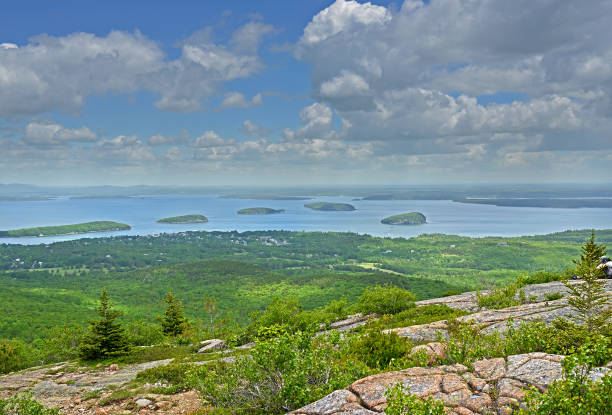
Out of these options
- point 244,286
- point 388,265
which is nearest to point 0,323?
point 244,286

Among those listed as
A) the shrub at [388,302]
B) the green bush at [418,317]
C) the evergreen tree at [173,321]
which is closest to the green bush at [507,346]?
the green bush at [418,317]

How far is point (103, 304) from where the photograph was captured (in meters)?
22.7

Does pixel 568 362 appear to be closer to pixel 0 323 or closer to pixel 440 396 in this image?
pixel 440 396

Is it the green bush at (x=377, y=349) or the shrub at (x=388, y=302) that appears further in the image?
the shrub at (x=388, y=302)

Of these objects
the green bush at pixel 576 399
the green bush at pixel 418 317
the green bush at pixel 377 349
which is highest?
the green bush at pixel 576 399

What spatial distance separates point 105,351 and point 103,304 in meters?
3.08

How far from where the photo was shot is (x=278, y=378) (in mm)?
8406

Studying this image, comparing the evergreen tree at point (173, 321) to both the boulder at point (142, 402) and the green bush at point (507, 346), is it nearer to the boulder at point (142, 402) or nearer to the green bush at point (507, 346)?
the boulder at point (142, 402)

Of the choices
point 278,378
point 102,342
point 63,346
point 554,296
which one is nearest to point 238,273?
point 63,346

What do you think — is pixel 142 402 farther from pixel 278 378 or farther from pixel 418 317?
pixel 418 317

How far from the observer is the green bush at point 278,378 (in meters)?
7.86

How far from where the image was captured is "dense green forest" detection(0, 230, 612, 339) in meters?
91.2

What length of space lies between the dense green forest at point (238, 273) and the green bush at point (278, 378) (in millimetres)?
70919

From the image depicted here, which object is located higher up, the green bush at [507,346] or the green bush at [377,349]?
the green bush at [507,346]
